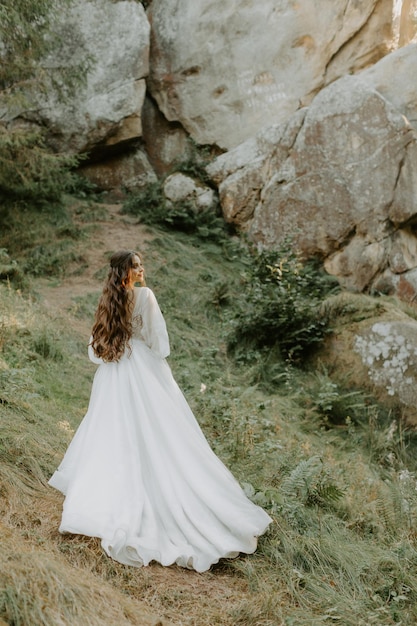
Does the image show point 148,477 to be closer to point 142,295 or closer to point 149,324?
point 149,324

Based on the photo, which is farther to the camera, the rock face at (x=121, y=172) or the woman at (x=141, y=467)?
the rock face at (x=121, y=172)

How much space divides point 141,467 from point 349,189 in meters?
9.64

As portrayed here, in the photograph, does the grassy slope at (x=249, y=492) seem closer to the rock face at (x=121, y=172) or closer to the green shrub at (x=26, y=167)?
the green shrub at (x=26, y=167)

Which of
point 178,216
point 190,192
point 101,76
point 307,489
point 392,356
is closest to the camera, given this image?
point 307,489

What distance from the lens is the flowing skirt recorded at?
4.20 metres

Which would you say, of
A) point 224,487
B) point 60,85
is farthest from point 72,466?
point 60,85

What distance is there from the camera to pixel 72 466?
4.70 m

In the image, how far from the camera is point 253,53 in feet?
50.1

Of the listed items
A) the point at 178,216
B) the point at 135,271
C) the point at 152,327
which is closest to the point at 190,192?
the point at 178,216

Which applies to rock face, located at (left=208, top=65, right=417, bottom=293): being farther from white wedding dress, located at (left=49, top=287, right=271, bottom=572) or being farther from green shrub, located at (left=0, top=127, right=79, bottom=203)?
white wedding dress, located at (left=49, top=287, right=271, bottom=572)

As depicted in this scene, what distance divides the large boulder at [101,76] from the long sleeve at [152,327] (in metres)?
11.1

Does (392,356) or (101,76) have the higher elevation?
(101,76)

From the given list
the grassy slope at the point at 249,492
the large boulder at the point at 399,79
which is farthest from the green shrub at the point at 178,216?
the large boulder at the point at 399,79

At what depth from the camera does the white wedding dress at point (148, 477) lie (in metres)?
4.21
